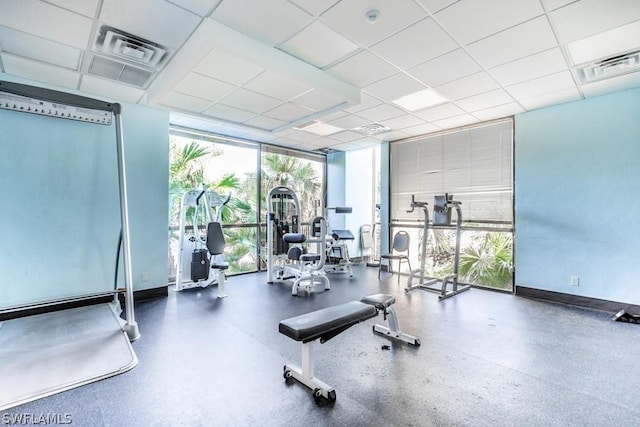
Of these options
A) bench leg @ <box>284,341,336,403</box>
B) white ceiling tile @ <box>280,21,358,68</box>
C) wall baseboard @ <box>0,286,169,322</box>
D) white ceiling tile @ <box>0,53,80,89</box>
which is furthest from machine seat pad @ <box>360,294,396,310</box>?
white ceiling tile @ <box>0,53,80,89</box>

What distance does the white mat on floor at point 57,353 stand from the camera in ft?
6.88

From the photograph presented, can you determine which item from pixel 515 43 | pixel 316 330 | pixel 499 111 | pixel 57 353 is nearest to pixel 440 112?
pixel 499 111

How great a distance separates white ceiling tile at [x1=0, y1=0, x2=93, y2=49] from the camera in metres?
2.24

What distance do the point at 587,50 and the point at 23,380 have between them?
5.46 meters

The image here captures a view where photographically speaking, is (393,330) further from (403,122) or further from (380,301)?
(403,122)

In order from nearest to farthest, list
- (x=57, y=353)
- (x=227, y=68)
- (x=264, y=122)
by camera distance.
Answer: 1. (x=57, y=353)
2. (x=227, y=68)
3. (x=264, y=122)

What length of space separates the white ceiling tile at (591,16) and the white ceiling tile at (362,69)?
1.40 metres

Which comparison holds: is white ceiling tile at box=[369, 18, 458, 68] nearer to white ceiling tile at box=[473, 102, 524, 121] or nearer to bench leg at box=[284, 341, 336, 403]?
white ceiling tile at box=[473, 102, 524, 121]

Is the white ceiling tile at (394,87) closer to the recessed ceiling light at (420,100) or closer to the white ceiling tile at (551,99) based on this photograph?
the recessed ceiling light at (420,100)

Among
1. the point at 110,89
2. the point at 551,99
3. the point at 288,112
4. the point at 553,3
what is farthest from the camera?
the point at 288,112

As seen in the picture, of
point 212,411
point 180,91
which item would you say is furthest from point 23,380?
point 180,91

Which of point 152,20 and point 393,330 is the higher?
point 152,20

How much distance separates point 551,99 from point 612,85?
0.59 metres

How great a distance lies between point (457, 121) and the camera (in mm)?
4977
